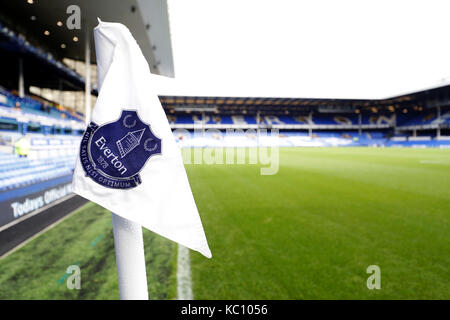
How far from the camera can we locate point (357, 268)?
91.4 inches

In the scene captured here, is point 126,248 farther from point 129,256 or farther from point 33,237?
point 33,237

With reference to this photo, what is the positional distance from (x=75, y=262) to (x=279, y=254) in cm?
227

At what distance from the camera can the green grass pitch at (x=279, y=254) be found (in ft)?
6.58

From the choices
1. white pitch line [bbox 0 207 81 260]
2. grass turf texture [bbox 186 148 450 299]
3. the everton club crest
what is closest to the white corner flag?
the everton club crest

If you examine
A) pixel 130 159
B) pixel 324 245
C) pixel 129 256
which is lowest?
pixel 324 245

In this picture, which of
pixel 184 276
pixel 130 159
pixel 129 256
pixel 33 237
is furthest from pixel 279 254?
pixel 33 237

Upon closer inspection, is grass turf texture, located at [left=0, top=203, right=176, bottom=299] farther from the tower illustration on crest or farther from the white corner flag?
the tower illustration on crest

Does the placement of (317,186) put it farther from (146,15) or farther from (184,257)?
(146,15)

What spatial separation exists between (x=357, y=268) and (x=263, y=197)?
10.8 feet

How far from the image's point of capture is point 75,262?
2592 millimetres

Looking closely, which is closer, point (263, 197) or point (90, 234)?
point (90, 234)

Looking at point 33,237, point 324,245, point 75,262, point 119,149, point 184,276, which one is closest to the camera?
point 119,149

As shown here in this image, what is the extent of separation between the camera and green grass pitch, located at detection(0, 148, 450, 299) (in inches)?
79.0
